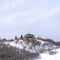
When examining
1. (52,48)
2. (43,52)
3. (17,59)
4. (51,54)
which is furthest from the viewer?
(52,48)

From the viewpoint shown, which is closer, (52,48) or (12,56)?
(12,56)

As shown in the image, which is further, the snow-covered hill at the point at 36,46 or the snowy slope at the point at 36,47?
the snow-covered hill at the point at 36,46

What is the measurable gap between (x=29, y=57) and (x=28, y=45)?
10143 millimetres

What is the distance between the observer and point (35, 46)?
63438 millimetres

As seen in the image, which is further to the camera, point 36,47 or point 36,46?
point 36,46

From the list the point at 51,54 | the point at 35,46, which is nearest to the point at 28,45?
the point at 35,46

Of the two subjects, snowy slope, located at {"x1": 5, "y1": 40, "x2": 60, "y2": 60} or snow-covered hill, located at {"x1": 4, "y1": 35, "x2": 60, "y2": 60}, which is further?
snow-covered hill, located at {"x1": 4, "y1": 35, "x2": 60, "y2": 60}

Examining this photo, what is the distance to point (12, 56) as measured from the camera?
174 feet

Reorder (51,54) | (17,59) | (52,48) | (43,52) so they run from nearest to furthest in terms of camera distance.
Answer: (17,59) < (51,54) < (43,52) < (52,48)

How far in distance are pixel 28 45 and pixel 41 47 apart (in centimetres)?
256

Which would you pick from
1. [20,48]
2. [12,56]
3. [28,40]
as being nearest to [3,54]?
[12,56]

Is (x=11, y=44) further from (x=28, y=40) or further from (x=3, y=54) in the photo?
(x=3, y=54)

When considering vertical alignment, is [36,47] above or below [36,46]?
below

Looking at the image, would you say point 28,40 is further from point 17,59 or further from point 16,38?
point 17,59
